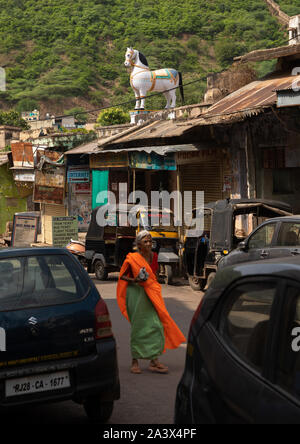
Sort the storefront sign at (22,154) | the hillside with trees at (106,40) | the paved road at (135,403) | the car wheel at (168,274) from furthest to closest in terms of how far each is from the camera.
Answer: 1. the hillside with trees at (106,40)
2. the storefront sign at (22,154)
3. the car wheel at (168,274)
4. the paved road at (135,403)

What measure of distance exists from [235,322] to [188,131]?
1253cm

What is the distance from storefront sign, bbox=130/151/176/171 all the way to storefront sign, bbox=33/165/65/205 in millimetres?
7190

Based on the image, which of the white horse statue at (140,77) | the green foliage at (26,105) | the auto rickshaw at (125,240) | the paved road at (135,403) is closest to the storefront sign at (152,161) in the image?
the auto rickshaw at (125,240)

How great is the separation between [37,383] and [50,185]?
20.0m

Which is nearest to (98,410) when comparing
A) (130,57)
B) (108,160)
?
(108,160)

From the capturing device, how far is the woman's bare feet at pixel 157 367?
22.4 ft

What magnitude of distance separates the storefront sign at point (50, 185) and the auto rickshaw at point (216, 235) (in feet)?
36.2

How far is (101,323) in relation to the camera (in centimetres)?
495

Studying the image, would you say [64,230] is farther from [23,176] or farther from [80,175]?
[23,176]

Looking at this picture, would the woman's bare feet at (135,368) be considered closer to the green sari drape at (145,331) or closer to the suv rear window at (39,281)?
the green sari drape at (145,331)

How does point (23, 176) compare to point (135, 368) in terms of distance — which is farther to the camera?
point (23, 176)

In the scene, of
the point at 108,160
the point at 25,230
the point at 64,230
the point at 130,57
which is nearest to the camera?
the point at 64,230

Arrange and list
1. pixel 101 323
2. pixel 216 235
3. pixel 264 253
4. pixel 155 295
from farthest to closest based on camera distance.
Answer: pixel 216 235, pixel 264 253, pixel 155 295, pixel 101 323

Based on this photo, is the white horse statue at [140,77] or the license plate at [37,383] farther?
the white horse statue at [140,77]
